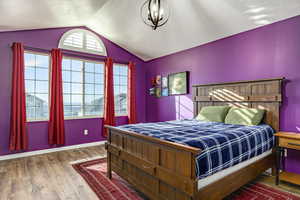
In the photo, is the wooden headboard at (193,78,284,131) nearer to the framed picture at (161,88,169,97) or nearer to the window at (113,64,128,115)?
the framed picture at (161,88,169,97)

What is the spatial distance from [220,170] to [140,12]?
3.13 m

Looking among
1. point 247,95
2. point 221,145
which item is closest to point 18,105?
point 221,145

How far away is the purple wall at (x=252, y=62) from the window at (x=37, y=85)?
10.1 ft

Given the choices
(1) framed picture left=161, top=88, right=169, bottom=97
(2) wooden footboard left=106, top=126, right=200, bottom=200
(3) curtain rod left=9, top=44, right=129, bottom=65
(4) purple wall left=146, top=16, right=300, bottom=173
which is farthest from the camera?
(1) framed picture left=161, top=88, right=169, bottom=97

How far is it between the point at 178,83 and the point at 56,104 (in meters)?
2.97

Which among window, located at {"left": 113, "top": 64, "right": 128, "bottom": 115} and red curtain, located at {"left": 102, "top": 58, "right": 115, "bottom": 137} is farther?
window, located at {"left": 113, "top": 64, "right": 128, "bottom": 115}

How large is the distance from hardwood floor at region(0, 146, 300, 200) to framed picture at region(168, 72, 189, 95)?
2.40m

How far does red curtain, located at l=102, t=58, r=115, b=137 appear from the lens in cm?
458

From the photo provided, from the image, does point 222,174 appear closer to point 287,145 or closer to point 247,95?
point 287,145

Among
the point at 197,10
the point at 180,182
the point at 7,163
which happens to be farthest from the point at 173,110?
the point at 7,163

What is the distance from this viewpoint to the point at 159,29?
3820 millimetres

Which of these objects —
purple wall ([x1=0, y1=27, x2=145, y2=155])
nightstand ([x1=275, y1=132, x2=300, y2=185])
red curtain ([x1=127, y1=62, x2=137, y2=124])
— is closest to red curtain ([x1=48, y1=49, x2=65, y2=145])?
purple wall ([x1=0, y1=27, x2=145, y2=155])

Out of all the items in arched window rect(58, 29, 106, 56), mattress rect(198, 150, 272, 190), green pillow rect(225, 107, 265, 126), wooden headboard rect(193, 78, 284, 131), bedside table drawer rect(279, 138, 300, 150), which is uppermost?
arched window rect(58, 29, 106, 56)

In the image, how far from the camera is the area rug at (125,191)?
2.07m
